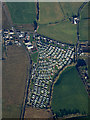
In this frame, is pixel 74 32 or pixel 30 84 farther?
pixel 74 32

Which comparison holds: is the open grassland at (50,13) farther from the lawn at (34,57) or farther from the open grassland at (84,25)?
the lawn at (34,57)

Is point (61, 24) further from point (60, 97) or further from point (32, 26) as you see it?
point (60, 97)

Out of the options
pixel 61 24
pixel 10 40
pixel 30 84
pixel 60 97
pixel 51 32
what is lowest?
pixel 60 97

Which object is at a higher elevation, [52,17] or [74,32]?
[52,17]

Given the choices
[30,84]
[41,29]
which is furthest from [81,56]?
[30,84]

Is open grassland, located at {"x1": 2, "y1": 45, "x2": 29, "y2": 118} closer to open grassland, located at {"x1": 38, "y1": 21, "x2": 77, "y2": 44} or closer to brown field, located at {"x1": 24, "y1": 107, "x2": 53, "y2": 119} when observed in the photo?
brown field, located at {"x1": 24, "y1": 107, "x2": 53, "y2": 119}

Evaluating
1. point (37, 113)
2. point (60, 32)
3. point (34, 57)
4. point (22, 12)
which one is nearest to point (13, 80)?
point (34, 57)
